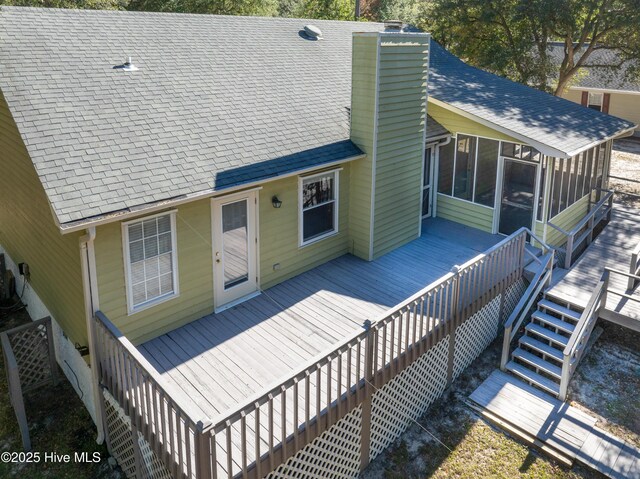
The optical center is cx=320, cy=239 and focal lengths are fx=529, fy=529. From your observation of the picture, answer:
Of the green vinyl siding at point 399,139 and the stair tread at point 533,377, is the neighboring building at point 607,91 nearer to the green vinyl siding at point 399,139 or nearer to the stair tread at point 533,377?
the green vinyl siding at point 399,139

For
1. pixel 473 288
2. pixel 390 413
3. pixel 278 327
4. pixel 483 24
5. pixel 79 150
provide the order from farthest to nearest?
1. pixel 483 24
2. pixel 473 288
3. pixel 278 327
4. pixel 390 413
5. pixel 79 150

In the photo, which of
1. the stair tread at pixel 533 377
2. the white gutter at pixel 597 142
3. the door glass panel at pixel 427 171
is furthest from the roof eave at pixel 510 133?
the stair tread at pixel 533 377

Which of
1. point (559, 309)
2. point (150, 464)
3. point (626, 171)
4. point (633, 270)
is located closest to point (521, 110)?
point (633, 270)

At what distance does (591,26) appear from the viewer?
20.7 metres

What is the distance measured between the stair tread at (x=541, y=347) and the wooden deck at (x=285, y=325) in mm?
1942

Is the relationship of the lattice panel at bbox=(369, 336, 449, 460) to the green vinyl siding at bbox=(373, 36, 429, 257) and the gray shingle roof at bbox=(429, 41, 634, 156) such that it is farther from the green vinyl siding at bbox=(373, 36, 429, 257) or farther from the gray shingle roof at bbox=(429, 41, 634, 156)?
the gray shingle roof at bbox=(429, 41, 634, 156)

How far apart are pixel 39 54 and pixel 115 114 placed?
174 centimetres

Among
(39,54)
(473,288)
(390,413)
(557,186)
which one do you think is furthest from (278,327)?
(557,186)

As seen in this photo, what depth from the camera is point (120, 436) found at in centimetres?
717

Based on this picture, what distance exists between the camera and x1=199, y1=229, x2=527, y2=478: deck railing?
5.64 meters

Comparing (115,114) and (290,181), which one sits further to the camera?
(290,181)

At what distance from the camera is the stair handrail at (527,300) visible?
9.40m

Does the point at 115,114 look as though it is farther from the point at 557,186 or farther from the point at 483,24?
the point at 483,24

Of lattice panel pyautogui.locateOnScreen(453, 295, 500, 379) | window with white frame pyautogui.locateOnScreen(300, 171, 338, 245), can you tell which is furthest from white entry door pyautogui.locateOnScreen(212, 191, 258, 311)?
lattice panel pyautogui.locateOnScreen(453, 295, 500, 379)
